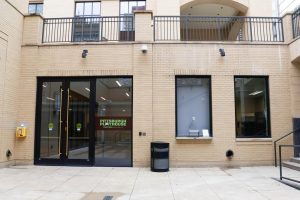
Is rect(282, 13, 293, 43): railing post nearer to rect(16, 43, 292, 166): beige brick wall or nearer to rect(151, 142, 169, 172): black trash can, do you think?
rect(16, 43, 292, 166): beige brick wall

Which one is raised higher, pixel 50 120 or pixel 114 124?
pixel 50 120

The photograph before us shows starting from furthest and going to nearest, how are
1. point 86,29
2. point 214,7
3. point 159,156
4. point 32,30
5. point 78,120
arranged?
point 214,7 → point 86,29 → point 32,30 → point 78,120 → point 159,156

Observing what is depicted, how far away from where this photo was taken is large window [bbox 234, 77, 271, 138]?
1145 centimetres

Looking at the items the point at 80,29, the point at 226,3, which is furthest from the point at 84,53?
the point at 226,3

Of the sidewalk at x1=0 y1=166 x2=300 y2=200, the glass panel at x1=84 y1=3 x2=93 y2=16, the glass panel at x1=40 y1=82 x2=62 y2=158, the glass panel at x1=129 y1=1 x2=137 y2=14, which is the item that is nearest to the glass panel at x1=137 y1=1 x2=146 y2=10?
the glass panel at x1=129 y1=1 x2=137 y2=14

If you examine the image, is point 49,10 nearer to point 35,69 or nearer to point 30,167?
point 35,69

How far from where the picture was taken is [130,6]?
1800 centimetres

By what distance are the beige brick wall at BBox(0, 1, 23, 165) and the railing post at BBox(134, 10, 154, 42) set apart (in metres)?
4.52

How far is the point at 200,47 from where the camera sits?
11.6 metres

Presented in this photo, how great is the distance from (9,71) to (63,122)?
8.69ft

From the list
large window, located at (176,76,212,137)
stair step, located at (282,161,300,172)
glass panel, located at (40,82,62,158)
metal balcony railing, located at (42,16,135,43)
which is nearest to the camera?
stair step, located at (282,161,300,172)

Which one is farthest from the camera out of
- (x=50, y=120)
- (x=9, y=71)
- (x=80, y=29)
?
(x=80, y=29)

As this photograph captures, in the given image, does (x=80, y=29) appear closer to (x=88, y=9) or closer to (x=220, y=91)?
(x=88, y=9)

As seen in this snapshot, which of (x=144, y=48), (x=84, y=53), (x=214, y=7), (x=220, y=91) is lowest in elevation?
(x=220, y=91)
